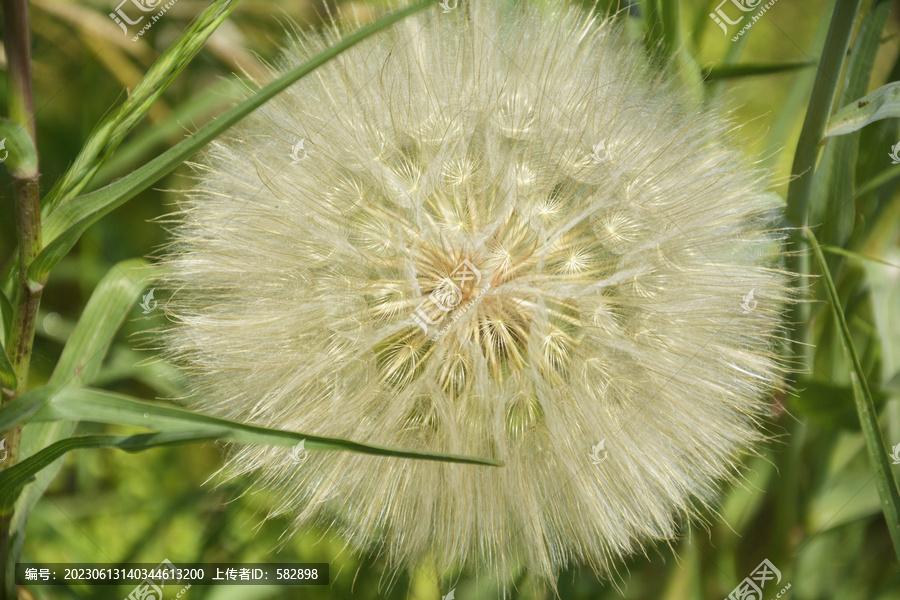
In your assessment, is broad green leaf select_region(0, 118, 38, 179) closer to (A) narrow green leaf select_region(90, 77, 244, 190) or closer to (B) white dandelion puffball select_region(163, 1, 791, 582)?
(B) white dandelion puffball select_region(163, 1, 791, 582)

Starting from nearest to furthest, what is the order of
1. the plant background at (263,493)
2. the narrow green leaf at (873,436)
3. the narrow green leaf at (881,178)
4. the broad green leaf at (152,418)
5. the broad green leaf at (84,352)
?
the broad green leaf at (152,418) < the narrow green leaf at (873,436) < the broad green leaf at (84,352) < the narrow green leaf at (881,178) < the plant background at (263,493)

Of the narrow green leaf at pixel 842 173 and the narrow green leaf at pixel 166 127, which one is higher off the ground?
the narrow green leaf at pixel 166 127

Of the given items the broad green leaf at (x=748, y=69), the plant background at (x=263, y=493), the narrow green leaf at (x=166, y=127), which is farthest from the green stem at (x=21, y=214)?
the broad green leaf at (x=748, y=69)

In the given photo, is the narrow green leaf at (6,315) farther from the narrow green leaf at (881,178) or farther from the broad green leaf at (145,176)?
the narrow green leaf at (881,178)

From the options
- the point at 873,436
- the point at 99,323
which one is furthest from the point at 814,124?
the point at 99,323

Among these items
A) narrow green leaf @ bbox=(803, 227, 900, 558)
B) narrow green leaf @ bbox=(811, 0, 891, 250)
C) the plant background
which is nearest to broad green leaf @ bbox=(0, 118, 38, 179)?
the plant background

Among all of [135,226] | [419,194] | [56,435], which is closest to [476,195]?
[419,194]

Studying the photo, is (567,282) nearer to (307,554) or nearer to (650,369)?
(650,369)
